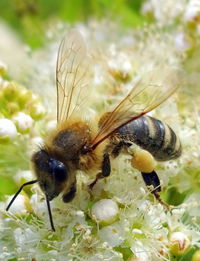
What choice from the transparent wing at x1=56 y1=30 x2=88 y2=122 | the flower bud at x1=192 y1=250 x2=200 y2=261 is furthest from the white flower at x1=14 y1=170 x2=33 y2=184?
the flower bud at x1=192 y1=250 x2=200 y2=261

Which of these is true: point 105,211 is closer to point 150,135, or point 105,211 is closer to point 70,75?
point 150,135

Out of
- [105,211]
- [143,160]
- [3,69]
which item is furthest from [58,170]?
[3,69]

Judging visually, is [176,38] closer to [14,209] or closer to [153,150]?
[153,150]

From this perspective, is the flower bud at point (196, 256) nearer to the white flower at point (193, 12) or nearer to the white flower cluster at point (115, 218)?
the white flower cluster at point (115, 218)

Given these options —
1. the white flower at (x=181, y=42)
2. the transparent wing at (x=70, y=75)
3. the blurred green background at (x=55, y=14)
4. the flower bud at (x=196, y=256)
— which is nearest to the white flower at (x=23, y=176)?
the transparent wing at (x=70, y=75)

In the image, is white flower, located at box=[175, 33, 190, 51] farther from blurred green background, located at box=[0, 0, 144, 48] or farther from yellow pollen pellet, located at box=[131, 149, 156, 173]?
yellow pollen pellet, located at box=[131, 149, 156, 173]
